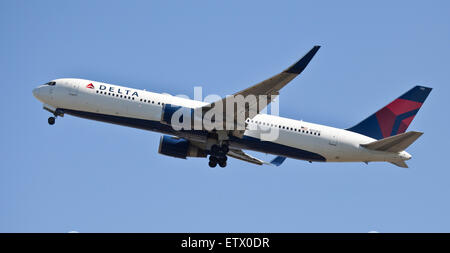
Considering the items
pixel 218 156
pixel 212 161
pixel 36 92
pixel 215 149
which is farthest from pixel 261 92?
pixel 36 92

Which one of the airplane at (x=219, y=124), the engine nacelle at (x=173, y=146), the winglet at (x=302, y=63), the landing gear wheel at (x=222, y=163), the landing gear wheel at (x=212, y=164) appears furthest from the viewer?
the engine nacelle at (x=173, y=146)

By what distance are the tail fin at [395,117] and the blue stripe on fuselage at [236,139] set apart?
3.70 metres

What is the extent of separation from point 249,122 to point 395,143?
27.3 feet

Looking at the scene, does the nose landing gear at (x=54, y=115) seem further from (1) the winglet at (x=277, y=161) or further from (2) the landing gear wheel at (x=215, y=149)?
(1) the winglet at (x=277, y=161)

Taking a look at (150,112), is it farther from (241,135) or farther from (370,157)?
(370,157)

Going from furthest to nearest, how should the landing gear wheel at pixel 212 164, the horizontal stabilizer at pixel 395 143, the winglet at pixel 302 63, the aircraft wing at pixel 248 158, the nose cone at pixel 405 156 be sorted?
the aircraft wing at pixel 248 158
the landing gear wheel at pixel 212 164
the nose cone at pixel 405 156
the horizontal stabilizer at pixel 395 143
the winglet at pixel 302 63

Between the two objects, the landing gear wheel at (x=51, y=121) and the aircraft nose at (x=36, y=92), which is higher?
the aircraft nose at (x=36, y=92)

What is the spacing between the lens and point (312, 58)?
31906 millimetres

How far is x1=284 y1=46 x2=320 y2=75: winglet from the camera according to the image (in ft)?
103

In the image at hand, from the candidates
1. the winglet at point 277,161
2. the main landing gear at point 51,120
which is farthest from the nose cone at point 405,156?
the main landing gear at point 51,120

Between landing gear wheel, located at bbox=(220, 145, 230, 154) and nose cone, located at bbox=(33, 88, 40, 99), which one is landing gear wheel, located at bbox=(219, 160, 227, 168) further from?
nose cone, located at bbox=(33, 88, 40, 99)

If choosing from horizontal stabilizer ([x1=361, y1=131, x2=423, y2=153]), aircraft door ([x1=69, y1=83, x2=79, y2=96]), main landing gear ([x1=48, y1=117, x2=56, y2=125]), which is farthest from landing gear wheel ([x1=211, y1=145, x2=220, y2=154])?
main landing gear ([x1=48, y1=117, x2=56, y2=125])

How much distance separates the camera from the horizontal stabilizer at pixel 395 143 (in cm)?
3537
